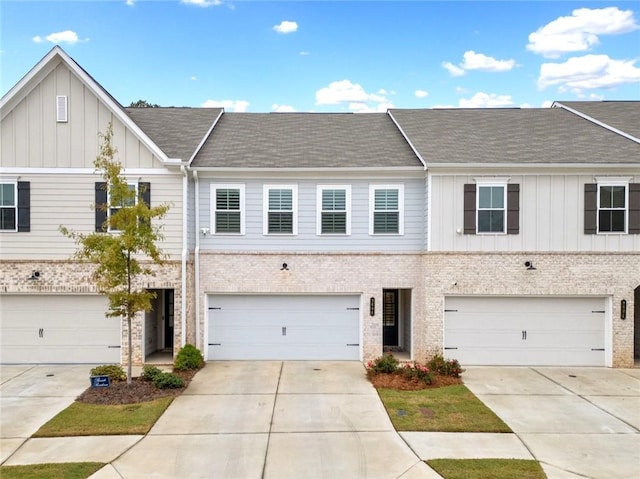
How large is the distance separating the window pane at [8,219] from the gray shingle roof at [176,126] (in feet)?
14.9

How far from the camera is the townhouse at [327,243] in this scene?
518 inches

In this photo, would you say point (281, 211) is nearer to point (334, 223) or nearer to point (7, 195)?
point (334, 223)

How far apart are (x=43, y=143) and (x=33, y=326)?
534cm

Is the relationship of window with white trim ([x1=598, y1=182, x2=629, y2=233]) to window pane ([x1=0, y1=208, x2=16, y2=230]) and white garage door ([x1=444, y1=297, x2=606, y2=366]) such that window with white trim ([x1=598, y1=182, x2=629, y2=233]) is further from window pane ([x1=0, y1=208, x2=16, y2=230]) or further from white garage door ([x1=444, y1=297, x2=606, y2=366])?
window pane ([x1=0, y1=208, x2=16, y2=230])

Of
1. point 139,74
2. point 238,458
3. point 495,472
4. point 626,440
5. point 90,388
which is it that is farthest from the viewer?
point 139,74

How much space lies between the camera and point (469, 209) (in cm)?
1320

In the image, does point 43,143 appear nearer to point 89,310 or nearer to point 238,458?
point 89,310

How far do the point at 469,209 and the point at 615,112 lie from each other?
29.4ft

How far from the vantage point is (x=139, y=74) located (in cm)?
2317

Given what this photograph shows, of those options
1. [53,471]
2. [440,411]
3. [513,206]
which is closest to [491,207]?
[513,206]

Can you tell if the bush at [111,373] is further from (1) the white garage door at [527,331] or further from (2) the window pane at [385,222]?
(1) the white garage door at [527,331]

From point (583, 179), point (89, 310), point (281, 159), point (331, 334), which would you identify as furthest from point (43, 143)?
point (583, 179)

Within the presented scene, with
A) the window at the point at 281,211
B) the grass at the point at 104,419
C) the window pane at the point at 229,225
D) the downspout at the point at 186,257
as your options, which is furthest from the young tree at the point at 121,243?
the window at the point at 281,211

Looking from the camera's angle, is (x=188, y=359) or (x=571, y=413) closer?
(x=571, y=413)
